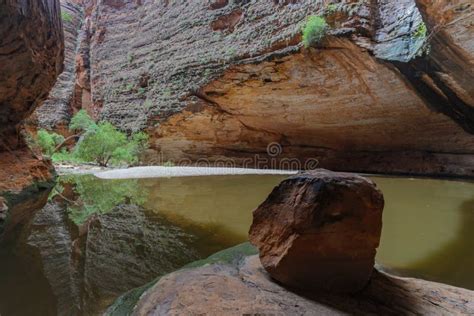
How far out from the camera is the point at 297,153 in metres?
11.7

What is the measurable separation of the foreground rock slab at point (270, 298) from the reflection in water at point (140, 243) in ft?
1.62

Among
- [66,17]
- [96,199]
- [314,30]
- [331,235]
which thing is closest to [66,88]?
[66,17]

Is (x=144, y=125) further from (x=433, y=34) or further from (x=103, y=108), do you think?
(x=433, y=34)

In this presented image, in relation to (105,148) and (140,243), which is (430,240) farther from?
(105,148)

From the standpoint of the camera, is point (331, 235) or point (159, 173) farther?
point (159, 173)

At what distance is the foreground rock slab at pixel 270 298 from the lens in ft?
4.04

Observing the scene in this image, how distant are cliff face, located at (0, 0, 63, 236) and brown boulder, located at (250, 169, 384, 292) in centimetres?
305

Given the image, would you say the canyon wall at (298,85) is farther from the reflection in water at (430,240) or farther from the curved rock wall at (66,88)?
the reflection in water at (430,240)

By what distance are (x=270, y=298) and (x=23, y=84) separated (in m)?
5.48

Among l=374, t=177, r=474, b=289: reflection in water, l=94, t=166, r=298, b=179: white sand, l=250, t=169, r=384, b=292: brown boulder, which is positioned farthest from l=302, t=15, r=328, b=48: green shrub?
l=250, t=169, r=384, b=292: brown boulder

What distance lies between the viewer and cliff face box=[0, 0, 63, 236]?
3.57 meters

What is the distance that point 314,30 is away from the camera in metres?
7.51

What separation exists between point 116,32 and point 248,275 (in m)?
18.2

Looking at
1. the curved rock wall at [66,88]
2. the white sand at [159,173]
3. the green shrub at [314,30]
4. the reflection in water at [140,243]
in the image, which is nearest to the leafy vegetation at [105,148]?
the white sand at [159,173]
